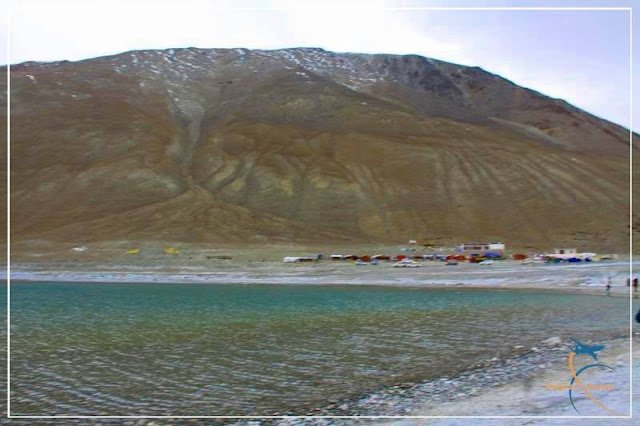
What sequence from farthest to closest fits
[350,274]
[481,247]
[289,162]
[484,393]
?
[289,162] < [481,247] < [350,274] < [484,393]

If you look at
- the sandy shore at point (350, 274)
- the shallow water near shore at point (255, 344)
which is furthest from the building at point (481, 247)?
the shallow water near shore at point (255, 344)

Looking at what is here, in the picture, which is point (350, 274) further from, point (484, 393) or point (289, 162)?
point (289, 162)

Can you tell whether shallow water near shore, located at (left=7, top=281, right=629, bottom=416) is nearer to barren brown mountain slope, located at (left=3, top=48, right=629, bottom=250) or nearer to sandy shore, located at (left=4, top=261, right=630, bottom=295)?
sandy shore, located at (left=4, top=261, right=630, bottom=295)

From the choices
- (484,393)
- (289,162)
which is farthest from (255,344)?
(289,162)

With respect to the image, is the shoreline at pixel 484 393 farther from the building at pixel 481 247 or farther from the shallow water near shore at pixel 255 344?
the building at pixel 481 247

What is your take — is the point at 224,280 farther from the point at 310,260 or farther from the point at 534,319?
the point at 534,319

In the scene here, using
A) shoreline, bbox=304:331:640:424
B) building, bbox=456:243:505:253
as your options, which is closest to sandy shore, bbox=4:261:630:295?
building, bbox=456:243:505:253

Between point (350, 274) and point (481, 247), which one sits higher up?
point (481, 247)
